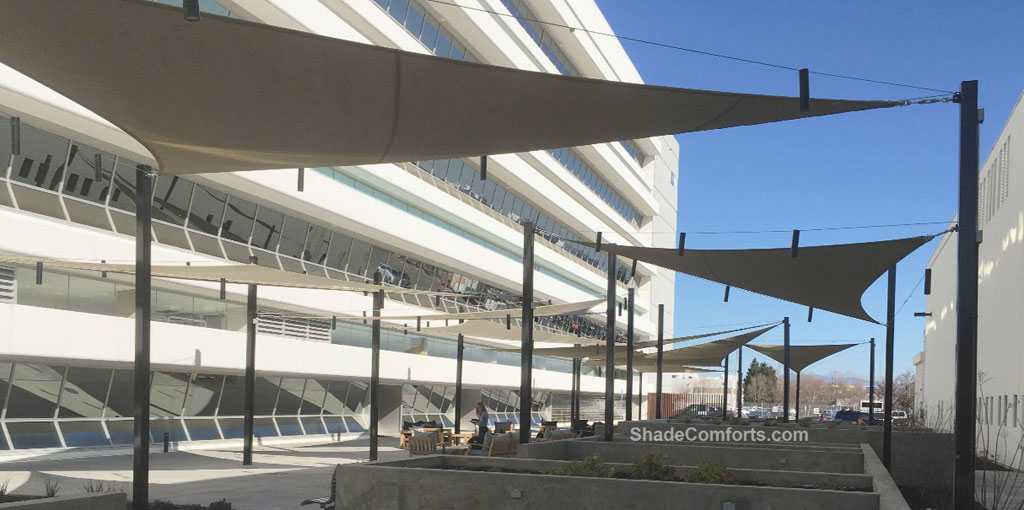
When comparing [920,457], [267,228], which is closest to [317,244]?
[267,228]

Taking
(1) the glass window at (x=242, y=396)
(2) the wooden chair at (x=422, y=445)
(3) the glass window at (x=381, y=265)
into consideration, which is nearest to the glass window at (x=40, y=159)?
(1) the glass window at (x=242, y=396)

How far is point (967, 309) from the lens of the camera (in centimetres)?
807

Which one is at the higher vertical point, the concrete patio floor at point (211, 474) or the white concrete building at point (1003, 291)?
the white concrete building at point (1003, 291)

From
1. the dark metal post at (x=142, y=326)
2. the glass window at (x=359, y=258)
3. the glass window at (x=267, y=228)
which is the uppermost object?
the glass window at (x=267, y=228)

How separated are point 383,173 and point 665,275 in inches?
1765

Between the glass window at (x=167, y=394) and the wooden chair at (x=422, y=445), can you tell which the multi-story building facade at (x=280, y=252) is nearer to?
the glass window at (x=167, y=394)

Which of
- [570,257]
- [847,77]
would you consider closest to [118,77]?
[847,77]

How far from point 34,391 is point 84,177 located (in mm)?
4653

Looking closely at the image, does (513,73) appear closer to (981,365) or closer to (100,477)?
(100,477)

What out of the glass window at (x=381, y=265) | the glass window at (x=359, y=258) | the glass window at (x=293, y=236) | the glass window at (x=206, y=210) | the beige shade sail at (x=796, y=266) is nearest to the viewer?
the beige shade sail at (x=796, y=266)

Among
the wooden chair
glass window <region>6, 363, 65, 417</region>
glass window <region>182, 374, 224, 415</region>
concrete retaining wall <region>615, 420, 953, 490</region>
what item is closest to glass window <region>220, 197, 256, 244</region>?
glass window <region>182, 374, 224, 415</region>

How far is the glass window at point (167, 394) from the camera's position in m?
24.3

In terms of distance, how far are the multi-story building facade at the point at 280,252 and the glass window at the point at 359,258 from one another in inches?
2.9

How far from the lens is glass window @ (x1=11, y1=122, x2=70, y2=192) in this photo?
19.6 metres
